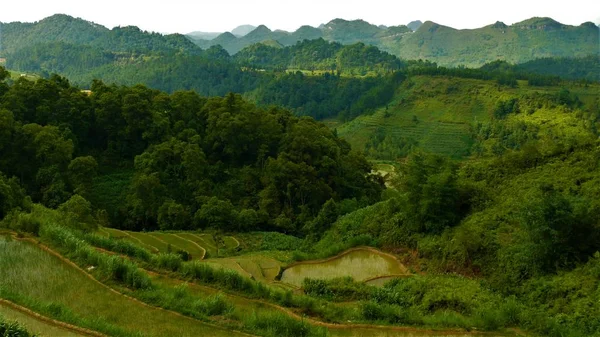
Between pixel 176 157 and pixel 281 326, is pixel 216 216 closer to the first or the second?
pixel 176 157

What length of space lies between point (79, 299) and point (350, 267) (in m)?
10.4

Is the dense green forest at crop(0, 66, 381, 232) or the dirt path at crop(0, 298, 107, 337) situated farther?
the dense green forest at crop(0, 66, 381, 232)

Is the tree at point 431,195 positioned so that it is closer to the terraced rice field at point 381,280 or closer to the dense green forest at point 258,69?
the terraced rice field at point 381,280

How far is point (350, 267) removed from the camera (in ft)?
56.0

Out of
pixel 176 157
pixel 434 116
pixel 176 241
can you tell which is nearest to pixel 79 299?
pixel 176 241

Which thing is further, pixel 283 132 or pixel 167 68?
pixel 167 68

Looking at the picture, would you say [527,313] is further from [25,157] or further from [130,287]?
[25,157]

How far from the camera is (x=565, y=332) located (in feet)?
30.7

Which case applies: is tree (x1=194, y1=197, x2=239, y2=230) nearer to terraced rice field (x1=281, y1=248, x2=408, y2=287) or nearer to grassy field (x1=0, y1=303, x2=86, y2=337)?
terraced rice field (x1=281, y1=248, x2=408, y2=287)

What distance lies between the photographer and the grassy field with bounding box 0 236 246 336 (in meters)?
7.82

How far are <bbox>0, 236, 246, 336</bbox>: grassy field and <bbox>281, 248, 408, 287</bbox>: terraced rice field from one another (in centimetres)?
759

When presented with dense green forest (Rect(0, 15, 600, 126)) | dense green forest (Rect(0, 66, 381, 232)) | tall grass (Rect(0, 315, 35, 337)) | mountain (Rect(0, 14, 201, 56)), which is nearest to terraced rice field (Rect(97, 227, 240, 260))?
dense green forest (Rect(0, 66, 381, 232))

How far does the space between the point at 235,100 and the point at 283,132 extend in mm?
4195

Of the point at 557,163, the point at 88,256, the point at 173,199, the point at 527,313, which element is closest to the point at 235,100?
the point at 173,199
